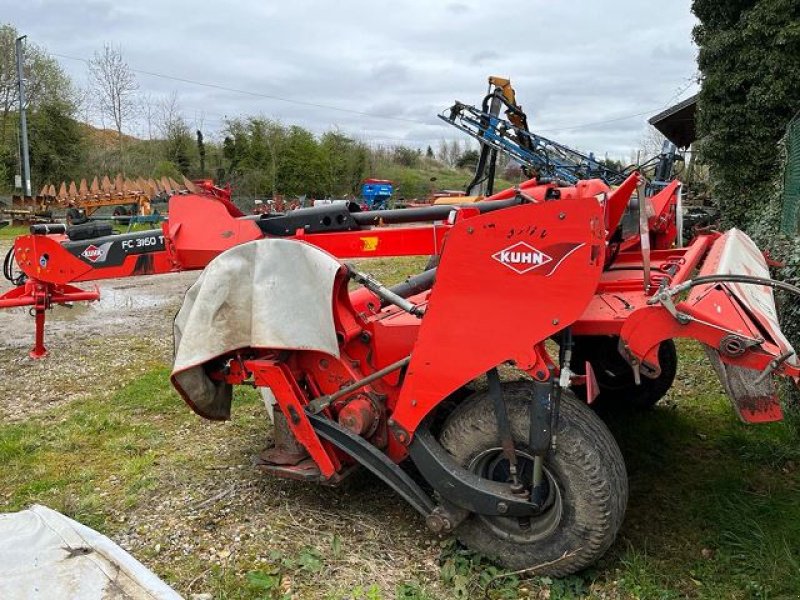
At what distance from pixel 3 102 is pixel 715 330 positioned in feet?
117

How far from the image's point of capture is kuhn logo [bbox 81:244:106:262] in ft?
15.4

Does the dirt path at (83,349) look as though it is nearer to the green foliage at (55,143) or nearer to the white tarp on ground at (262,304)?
the white tarp on ground at (262,304)

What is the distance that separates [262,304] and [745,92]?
32.6ft

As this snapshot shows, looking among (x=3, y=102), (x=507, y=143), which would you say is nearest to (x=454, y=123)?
(x=507, y=143)

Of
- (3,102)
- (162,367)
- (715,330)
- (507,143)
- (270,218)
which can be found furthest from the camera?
(3,102)

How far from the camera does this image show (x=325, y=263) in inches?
123

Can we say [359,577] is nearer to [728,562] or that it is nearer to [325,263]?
[325,263]

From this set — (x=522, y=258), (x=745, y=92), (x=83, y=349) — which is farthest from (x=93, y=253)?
(x=745, y=92)

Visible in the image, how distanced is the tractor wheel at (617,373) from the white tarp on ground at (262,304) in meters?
2.07

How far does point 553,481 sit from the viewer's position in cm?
283

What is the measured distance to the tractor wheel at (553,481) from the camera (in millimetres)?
2758

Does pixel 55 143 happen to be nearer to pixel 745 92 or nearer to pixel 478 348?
pixel 745 92

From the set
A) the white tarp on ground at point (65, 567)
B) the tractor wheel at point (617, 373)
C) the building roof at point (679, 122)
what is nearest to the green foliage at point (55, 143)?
the building roof at point (679, 122)

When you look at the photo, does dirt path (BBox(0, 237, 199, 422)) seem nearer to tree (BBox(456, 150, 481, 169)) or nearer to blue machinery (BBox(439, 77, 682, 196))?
blue machinery (BBox(439, 77, 682, 196))
